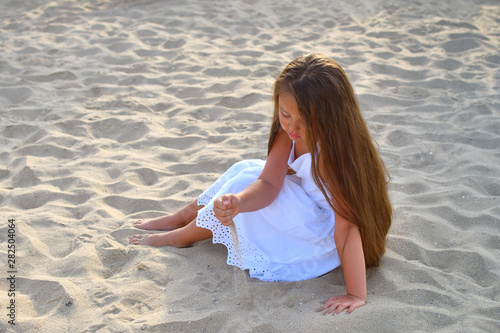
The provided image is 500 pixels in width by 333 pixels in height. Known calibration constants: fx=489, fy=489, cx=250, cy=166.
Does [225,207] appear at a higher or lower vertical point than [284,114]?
lower

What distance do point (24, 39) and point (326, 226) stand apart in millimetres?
4210

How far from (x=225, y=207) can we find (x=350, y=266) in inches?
22.1

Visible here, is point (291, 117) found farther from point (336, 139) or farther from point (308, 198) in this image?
point (308, 198)

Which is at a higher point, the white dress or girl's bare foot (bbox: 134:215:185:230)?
the white dress

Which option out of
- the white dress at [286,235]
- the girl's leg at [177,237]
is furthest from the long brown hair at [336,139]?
the girl's leg at [177,237]

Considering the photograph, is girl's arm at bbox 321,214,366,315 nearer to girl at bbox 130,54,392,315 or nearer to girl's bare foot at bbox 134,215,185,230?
girl at bbox 130,54,392,315

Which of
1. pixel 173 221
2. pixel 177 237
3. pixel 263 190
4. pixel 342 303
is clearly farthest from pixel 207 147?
pixel 342 303

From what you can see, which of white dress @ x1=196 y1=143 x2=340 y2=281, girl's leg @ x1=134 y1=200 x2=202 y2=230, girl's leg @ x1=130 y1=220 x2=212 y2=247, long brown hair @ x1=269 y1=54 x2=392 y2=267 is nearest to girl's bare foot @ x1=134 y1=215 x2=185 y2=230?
girl's leg @ x1=134 y1=200 x2=202 y2=230

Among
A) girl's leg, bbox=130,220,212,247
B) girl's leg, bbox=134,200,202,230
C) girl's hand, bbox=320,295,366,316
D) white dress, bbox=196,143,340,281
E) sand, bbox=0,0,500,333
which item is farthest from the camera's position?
girl's leg, bbox=134,200,202,230

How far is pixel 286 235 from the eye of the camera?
7.12 feet

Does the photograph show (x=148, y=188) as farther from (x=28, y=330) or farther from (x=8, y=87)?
(x=8, y=87)

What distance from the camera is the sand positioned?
1.98 meters

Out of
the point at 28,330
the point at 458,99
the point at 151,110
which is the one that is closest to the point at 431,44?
the point at 458,99

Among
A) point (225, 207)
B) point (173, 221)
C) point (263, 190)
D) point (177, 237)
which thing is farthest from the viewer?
point (173, 221)
